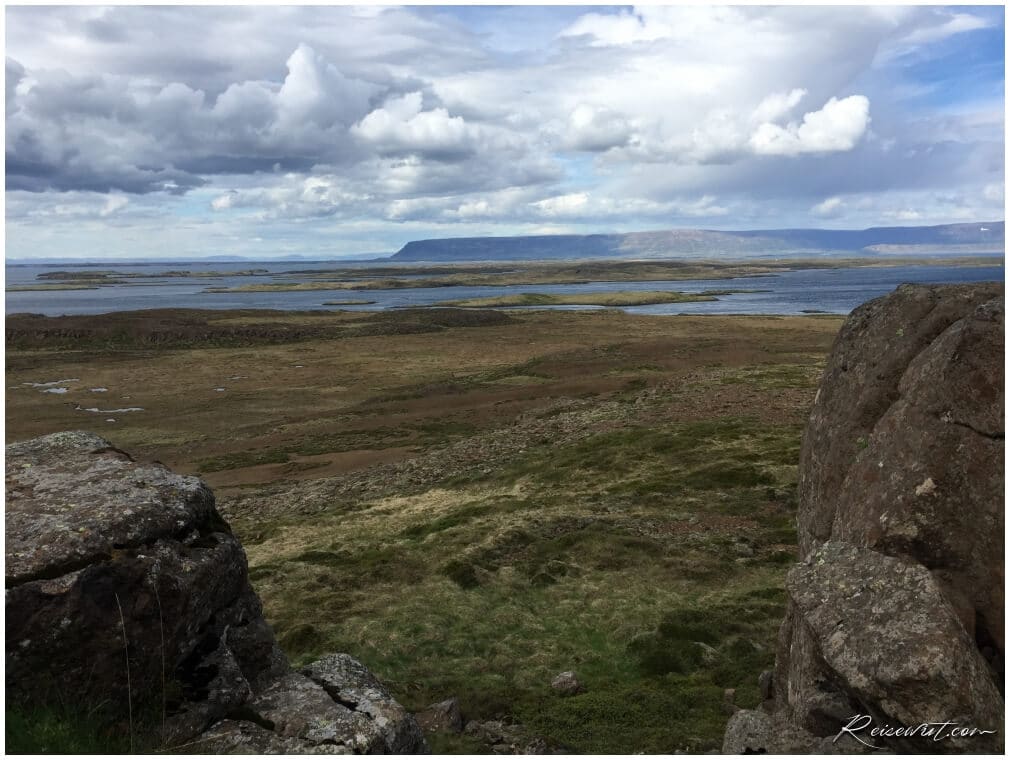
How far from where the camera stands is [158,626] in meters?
10.4

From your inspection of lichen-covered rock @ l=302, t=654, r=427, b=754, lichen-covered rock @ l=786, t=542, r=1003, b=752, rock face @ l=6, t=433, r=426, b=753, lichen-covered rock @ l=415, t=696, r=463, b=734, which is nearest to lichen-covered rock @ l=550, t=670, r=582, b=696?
lichen-covered rock @ l=415, t=696, r=463, b=734

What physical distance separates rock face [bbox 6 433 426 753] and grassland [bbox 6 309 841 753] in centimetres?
356

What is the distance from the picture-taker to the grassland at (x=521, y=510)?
58.7ft

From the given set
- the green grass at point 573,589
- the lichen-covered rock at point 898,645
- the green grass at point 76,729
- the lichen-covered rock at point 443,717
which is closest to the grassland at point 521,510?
the green grass at point 573,589

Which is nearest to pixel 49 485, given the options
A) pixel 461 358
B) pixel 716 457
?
pixel 716 457

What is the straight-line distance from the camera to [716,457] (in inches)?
1417

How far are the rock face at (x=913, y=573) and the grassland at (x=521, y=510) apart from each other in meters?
3.07

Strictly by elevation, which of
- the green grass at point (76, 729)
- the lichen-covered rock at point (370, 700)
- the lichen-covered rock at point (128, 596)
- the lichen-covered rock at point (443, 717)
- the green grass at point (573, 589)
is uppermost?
the lichen-covered rock at point (128, 596)

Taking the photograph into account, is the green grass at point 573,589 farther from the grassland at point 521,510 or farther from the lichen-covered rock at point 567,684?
the lichen-covered rock at point 567,684

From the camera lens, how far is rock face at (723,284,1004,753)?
9.73m

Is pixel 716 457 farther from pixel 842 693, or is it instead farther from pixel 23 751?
pixel 23 751

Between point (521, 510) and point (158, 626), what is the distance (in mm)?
22332

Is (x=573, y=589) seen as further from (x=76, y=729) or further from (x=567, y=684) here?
(x=76, y=729)

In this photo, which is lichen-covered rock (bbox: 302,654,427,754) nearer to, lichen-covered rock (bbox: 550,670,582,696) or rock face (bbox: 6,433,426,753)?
rock face (bbox: 6,433,426,753)
